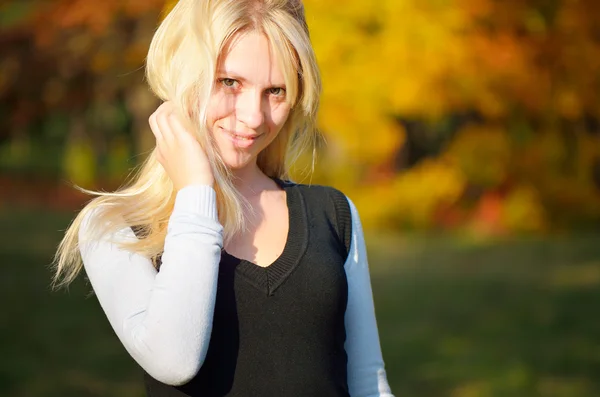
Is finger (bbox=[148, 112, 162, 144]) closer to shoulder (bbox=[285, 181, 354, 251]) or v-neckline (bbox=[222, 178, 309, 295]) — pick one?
v-neckline (bbox=[222, 178, 309, 295])

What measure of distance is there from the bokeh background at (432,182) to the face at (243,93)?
3.33ft

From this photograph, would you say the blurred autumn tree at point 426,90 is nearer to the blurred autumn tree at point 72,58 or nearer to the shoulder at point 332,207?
the blurred autumn tree at point 72,58

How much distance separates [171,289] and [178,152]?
336mm

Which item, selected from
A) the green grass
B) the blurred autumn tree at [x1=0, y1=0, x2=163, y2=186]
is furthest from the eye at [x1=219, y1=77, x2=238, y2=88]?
the blurred autumn tree at [x1=0, y1=0, x2=163, y2=186]

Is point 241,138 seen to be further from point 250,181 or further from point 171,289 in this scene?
point 171,289

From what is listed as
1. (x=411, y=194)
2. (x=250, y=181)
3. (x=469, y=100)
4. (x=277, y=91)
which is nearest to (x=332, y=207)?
(x=250, y=181)

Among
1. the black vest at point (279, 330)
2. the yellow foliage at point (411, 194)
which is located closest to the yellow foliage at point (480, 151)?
→ the yellow foliage at point (411, 194)

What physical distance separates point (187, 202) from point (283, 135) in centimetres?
52

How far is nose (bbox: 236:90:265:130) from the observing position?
1.84 metres

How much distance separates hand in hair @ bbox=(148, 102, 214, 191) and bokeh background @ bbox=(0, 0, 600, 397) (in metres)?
1.08

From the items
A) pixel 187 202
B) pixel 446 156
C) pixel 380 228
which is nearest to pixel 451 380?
pixel 446 156

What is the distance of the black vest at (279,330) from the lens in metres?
1.75

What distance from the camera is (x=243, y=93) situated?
185cm

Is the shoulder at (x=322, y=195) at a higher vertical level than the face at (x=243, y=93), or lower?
lower
